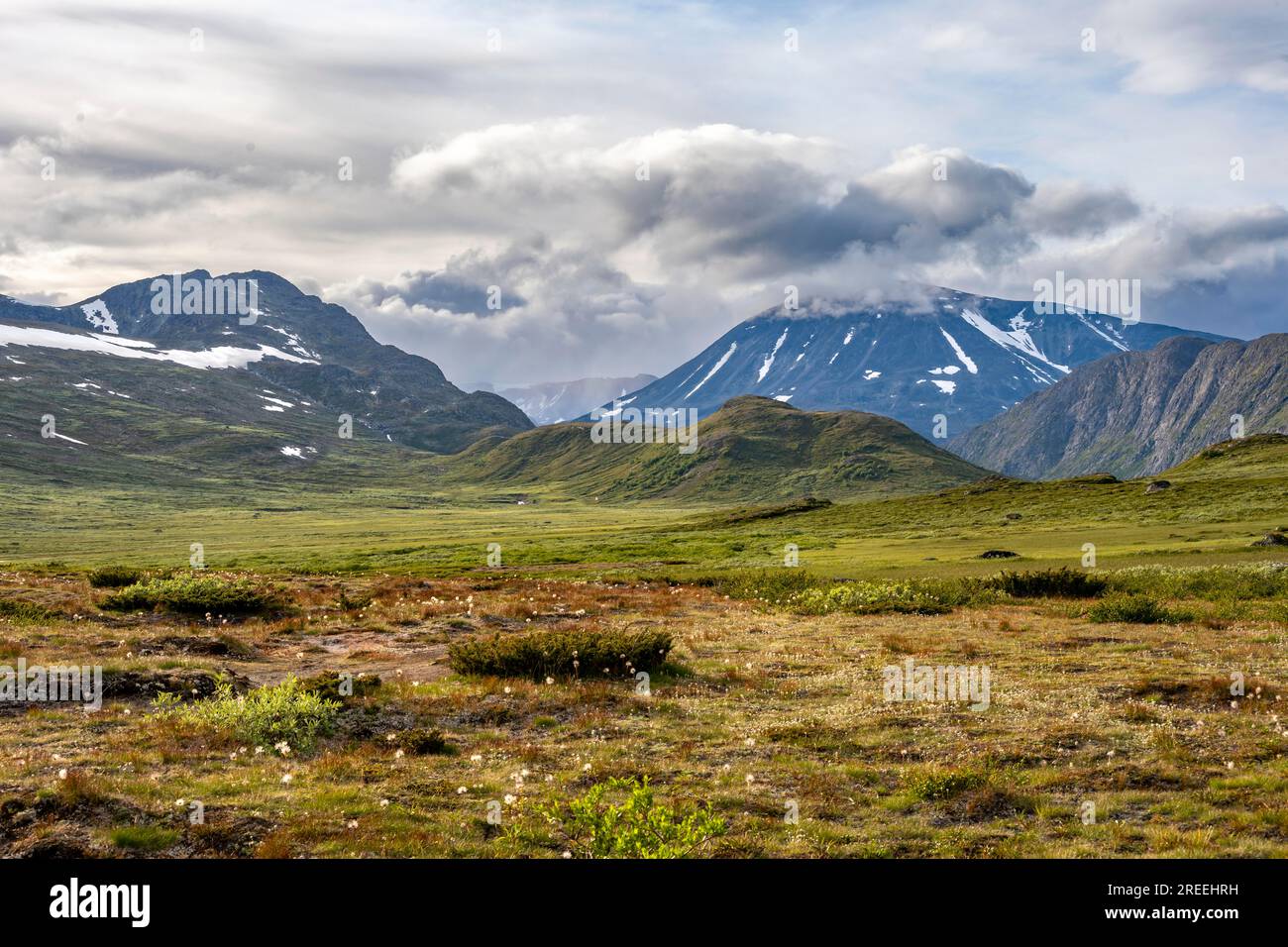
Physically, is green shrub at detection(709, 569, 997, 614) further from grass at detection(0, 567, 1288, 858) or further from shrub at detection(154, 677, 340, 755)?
shrub at detection(154, 677, 340, 755)

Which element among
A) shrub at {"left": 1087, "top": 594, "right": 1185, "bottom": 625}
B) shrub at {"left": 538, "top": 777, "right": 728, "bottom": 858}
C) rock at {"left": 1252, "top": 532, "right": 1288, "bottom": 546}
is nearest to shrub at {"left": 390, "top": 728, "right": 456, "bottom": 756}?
shrub at {"left": 538, "top": 777, "right": 728, "bottom": 858}

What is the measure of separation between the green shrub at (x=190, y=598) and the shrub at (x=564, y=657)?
15.7m

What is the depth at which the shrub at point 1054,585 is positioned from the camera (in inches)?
1612

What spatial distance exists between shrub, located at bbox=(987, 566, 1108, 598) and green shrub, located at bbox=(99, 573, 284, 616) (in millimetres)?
34984

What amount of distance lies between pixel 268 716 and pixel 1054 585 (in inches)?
1453

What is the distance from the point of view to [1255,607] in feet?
111

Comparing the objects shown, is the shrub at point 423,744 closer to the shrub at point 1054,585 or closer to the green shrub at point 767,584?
the green shrub at point 767,584

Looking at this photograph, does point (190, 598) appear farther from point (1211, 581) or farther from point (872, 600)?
point (1211, 581)

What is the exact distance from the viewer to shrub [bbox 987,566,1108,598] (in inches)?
1612

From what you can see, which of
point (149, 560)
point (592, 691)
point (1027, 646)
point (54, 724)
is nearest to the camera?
point (54, 724)

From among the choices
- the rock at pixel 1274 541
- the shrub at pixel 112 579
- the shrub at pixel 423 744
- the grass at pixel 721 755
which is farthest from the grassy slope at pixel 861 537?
the shrub at pixel 423 744
